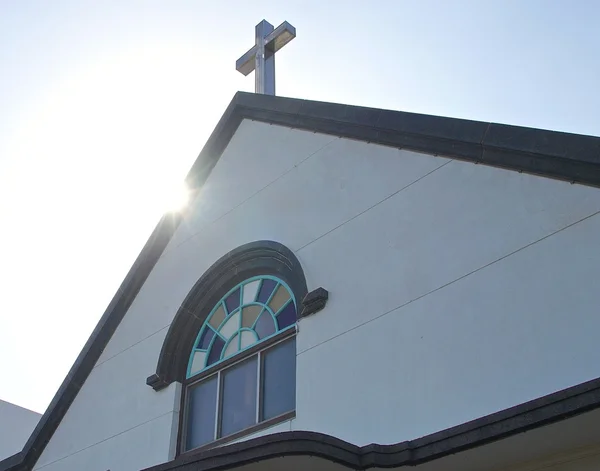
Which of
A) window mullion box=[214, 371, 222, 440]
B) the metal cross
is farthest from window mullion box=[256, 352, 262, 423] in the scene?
the metal cross

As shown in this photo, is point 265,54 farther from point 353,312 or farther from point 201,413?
point 353,312

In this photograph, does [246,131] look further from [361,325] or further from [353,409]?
[353,409]

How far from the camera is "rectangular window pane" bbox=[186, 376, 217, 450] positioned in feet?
30.9

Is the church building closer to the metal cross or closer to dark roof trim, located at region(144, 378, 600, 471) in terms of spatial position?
dark roof trim, located at region(144, 378, 600, 471)

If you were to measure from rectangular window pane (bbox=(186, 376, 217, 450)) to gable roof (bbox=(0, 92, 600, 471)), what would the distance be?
223cm

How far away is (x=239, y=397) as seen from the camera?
9.30 m

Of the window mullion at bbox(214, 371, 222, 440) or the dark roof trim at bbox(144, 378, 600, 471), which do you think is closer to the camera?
the dark roof trim at bbox(144, 378, 600, 471)

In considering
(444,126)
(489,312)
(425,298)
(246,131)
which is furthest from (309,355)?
(246,131)

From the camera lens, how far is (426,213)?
7.97 m

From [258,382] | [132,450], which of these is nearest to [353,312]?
[258,382]

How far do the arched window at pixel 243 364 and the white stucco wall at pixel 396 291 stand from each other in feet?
1.20

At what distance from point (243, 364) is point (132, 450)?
1725 mm

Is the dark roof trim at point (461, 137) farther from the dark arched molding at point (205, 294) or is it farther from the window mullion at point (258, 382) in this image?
the window mullion at point (258, 382)

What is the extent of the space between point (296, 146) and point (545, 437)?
5.41 m
